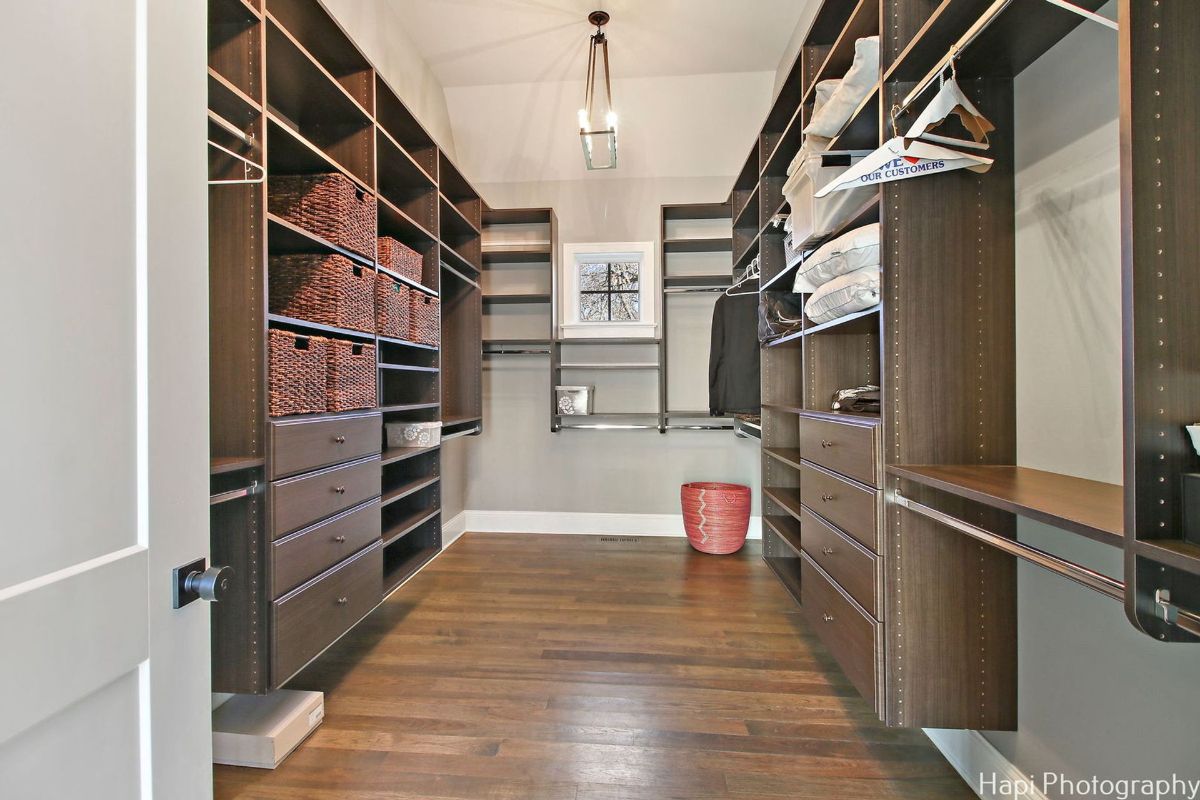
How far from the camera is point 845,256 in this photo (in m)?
1.63

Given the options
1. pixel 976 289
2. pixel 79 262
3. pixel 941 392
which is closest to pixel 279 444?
pixel 79 262

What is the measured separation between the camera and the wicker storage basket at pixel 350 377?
1902 millimetres

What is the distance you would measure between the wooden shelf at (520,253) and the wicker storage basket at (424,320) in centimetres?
113

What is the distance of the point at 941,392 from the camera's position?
142 cm

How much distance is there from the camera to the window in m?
3.88

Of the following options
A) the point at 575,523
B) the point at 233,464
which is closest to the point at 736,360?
the point at 575,523

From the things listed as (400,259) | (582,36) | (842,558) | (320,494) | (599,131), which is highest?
(582,36)

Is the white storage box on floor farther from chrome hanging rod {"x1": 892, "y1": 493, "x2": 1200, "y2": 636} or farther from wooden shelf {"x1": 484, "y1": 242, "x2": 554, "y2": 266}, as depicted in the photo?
wooden shelf {"x1": 484, "y1": 242, "x2": 554, "y2": 266}

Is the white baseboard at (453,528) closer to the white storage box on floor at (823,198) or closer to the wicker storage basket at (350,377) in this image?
the wicker storage basket at (350,377)

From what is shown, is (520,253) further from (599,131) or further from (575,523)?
(575,523)

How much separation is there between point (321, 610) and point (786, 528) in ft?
6.95

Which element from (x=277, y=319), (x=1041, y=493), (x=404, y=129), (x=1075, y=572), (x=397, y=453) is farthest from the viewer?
(x=404, y=129)

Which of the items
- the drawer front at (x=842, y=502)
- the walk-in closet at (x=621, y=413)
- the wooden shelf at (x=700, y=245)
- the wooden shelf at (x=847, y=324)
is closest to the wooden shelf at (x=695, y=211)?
the walk-in closet at (x=621, y=413)

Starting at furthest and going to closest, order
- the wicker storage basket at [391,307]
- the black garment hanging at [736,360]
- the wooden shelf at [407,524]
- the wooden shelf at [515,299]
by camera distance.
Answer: the wooden shelf at [515,299] → the black garment hanging at [736,360] → the wooden shelf at [407,524] → the wicker storage basket at [391,307]
